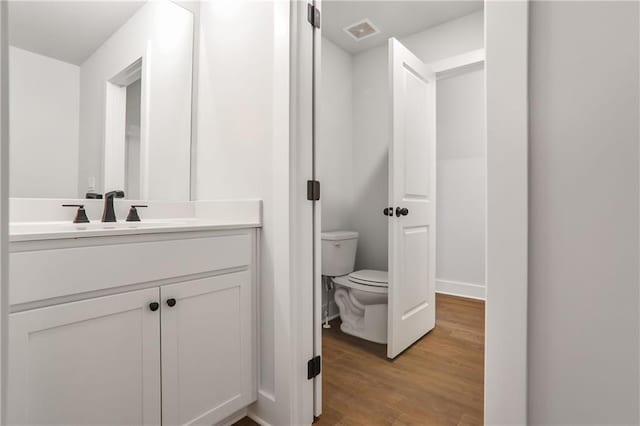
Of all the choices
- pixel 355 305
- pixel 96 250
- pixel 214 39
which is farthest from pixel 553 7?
pixel 355 305

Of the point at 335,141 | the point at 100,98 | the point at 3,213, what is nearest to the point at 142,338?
the point at 3,213

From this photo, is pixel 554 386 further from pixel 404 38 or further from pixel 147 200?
pixel 404 38

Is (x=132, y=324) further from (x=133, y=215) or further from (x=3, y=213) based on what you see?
(x=3, y=213)

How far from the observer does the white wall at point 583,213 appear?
24.2 inches

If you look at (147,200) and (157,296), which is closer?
(157,296)

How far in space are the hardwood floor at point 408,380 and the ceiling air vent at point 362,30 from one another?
8.01 feet

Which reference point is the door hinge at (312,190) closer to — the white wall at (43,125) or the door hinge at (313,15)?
the door hinge at (313,15)

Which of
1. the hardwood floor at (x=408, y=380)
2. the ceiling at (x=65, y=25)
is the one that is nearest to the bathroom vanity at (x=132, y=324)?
the hardwood floor at (x=408, y=380)

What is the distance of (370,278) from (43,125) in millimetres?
1943

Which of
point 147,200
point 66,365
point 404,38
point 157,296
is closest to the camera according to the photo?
point 66,365

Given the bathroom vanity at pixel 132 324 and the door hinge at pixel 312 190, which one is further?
the door hinge at pixel 312 190

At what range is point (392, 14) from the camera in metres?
2.39

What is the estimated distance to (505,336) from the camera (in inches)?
28.6

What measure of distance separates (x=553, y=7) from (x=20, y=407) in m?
1.58
